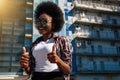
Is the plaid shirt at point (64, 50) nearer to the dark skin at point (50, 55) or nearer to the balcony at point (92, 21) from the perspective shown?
the dark skin at point (50, 55)

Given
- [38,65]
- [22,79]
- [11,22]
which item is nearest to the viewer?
[38,65]

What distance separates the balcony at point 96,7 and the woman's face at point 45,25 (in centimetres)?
3174

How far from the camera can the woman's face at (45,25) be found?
301 centimetres

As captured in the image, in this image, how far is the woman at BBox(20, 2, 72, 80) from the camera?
2.84 meters

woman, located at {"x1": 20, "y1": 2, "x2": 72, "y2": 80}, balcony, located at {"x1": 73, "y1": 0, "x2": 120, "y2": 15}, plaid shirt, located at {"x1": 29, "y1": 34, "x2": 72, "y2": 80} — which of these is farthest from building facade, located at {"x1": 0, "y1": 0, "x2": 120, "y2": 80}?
plaid shirt, located at {"x1": 29, "y1": 34, "x2": 72, "y2": 80}

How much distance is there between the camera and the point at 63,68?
274 cm

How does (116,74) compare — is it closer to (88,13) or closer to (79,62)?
(79,62)

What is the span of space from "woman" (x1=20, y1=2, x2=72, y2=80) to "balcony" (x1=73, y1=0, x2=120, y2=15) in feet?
104

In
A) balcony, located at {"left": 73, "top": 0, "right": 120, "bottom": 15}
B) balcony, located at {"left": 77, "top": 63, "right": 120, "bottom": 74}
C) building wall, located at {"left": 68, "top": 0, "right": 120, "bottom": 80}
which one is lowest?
balcony, located at {"left": 77, "top": 63, "right": 120, "bottom": 74}

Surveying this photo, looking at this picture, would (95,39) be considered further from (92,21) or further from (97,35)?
(92,21)

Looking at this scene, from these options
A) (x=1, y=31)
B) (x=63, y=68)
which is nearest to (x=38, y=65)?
(x=63, y=68)

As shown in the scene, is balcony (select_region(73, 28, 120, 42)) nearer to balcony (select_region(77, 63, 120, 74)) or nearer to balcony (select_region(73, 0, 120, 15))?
balcony (select_region(73, 0, 120, 15))

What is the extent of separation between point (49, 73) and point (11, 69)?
2733cm

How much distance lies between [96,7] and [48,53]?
34.4 m
